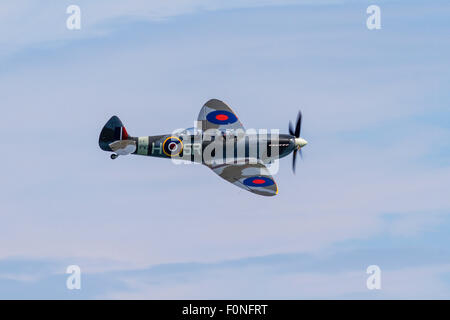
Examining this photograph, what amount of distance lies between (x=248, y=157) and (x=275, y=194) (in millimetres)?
4148

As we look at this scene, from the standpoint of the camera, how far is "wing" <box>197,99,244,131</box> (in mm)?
43750

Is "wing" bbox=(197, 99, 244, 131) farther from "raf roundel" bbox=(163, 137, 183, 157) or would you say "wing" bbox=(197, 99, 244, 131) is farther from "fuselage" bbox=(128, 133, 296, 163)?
"raf roundel" bbox=(163, 137, 183, 157)

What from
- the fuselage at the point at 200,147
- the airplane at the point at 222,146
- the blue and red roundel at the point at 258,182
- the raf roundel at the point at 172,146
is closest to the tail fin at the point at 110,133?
the airplane at the point at 222,146

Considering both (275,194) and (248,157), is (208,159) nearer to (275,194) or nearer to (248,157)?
(248,157)

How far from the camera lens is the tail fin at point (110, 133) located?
4056 cm

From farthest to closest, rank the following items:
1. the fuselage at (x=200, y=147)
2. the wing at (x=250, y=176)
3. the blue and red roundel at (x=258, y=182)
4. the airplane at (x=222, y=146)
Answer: the fuselage at (x=200, y=147) < the airplane at (x=222, y=146) < the blue and red roundel at (x=258, y=182) < the wing at (x=250, y=176)

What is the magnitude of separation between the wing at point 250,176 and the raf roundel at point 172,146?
191 cm

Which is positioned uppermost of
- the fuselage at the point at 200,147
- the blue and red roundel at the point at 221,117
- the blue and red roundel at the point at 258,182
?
the blue and red roundel at the point at 221,117

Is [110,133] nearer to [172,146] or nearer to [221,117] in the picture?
[172,146]

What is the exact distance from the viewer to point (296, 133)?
43562 millimetres

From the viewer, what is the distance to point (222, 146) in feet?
137

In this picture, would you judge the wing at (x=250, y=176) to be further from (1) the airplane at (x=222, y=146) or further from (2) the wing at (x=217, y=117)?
(2) the wing at (x=217, y=117)

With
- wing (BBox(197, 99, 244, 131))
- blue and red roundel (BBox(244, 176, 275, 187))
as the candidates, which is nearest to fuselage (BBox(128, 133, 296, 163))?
wing (BBox(197, 99, 244, 131))
